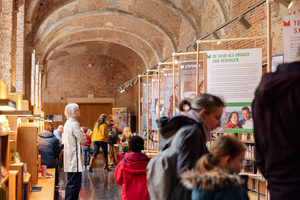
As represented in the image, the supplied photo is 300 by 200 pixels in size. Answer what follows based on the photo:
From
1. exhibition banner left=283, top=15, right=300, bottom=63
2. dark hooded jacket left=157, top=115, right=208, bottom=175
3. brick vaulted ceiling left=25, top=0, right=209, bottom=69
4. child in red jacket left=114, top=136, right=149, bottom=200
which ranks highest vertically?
brick vaulted ceiling left=25, top=0, right=209, bottom=69

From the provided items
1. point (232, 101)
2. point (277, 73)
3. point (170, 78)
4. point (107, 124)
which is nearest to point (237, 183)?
point (277, 73)

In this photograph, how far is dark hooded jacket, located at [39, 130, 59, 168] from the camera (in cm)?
730

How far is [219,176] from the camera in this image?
2.09 meters

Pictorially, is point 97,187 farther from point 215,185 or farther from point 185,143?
point 215,185

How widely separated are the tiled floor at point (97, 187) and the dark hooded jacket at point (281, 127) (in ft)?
19.1

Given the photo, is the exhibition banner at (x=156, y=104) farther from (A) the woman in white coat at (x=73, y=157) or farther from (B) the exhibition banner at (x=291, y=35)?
(B) the exhibition banner at (x=291, y=35)

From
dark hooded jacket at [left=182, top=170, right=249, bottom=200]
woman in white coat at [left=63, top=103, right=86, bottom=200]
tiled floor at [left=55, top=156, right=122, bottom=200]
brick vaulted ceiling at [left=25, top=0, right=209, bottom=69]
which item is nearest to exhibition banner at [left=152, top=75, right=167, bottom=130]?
tiled floor at [left=55, top=156, right=122, bottom=200]

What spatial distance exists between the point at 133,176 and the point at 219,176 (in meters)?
2.53

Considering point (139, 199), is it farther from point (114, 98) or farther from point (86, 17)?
point (114, 98)

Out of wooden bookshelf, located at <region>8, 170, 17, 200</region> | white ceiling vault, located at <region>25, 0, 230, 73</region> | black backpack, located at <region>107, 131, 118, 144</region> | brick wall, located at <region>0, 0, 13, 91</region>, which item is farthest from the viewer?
white ceiling vault, located at <region>25, 0, 230, 73</region>

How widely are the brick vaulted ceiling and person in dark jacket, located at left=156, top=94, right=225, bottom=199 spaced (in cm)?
994

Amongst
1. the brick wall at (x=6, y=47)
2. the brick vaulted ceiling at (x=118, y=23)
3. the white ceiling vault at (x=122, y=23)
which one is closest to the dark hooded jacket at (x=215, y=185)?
the brick wall at (x=6, y=47)

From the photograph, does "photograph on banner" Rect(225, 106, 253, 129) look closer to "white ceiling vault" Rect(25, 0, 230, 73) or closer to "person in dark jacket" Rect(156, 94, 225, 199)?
"person in dark jacket" Rect(156, 94, 225, 199)

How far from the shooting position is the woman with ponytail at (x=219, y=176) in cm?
209
